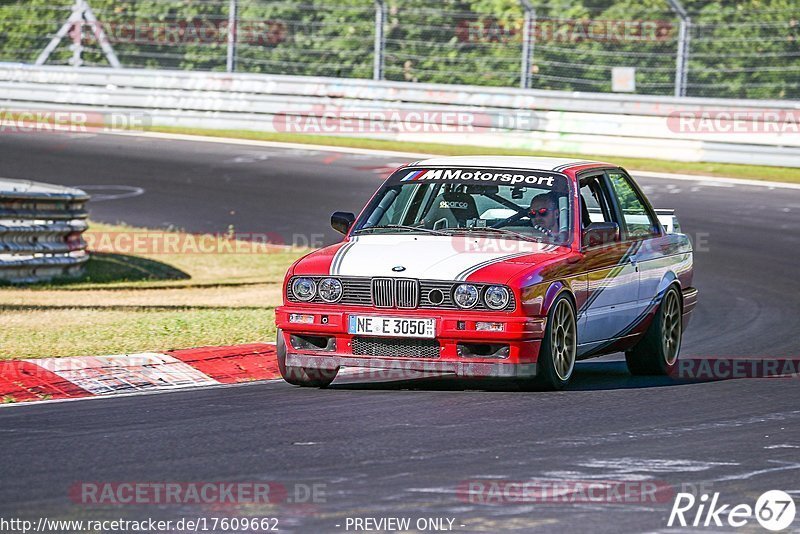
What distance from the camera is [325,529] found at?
17.2ft

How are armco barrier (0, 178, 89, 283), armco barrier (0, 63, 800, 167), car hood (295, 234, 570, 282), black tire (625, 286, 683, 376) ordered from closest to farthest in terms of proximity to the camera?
car hood (295, 234, 570, 282)
black tire (625, 286, 683, 376)
armco barrier (0, 178, 89, 283)
armco barrier (0, 63, 800, 167)

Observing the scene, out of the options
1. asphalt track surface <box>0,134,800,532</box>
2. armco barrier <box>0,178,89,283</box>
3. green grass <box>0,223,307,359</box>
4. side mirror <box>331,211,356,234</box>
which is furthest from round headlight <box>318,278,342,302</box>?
armco barrier <box>0,178,89,283</box>

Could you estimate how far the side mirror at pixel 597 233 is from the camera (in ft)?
30.5

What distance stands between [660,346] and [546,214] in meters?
1.43

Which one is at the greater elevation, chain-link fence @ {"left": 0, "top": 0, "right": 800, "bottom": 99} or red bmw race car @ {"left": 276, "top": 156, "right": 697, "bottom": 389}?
chain-link fence @ {"left": 0, "top": 0, "right": 800, "bottom": 99}

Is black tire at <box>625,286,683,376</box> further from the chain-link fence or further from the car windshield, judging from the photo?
the chain-link fence

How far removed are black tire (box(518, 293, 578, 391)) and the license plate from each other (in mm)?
687

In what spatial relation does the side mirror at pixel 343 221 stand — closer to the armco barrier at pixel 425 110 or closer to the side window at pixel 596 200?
the side window at pixel 596 200

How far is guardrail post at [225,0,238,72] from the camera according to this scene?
26500 mm

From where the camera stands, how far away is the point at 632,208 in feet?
34.1

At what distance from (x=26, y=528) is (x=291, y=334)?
3735 mm

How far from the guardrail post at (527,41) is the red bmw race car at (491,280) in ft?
48.1

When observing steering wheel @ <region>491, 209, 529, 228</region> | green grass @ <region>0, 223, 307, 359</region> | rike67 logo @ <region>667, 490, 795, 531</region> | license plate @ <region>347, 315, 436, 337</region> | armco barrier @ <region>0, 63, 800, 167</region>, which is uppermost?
armco barrier @ <region>0, 63, 800, 167</region>

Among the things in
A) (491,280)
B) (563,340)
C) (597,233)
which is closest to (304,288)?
(491,280)
